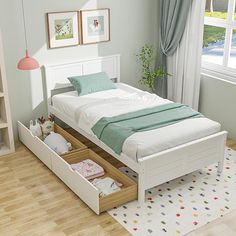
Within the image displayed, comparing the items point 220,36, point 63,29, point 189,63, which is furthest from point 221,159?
point 63,29

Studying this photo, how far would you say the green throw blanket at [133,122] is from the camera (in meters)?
3.77

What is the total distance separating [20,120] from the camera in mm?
4875

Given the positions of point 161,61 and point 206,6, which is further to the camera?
point 161,61

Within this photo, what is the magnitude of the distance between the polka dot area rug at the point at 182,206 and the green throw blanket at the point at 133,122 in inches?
21.0

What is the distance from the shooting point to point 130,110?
14.0 ft

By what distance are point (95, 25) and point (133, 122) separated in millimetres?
1663

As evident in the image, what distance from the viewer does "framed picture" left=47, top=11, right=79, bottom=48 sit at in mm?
4703

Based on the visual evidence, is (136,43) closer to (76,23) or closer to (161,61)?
(161,61)

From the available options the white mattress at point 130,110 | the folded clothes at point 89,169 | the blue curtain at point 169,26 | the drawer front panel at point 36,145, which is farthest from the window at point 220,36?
the drawer front panel at point 36,145

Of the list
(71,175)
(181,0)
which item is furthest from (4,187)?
(181,0)

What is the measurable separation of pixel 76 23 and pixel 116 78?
0.95 metres

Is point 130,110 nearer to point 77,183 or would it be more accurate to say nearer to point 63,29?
point 77,183

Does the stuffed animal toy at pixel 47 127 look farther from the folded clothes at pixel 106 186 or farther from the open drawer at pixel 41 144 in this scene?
the folded clothes at pixel 106 186

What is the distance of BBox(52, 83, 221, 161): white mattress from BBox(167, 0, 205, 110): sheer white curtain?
2.31 ft
